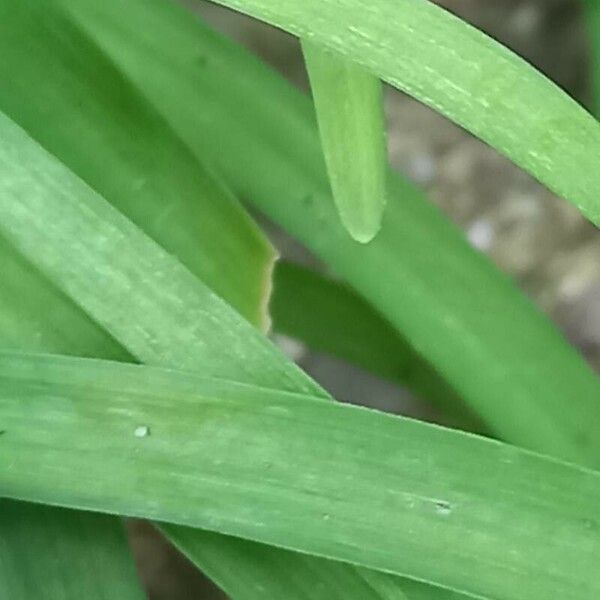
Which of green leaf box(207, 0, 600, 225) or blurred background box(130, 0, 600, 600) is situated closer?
green leaf box(207, 0, 600, 225)

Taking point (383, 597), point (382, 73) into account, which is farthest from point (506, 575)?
point (382, 73)

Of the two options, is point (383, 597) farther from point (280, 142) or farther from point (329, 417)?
point (280, 142)

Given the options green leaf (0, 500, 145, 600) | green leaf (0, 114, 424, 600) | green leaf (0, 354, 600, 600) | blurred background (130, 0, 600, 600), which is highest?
blurred background (130, 0, 600, 600)

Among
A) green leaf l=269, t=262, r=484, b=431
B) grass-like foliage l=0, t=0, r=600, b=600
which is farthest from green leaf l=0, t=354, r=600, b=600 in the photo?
green leaf l=269, t=262, r=484, b=431

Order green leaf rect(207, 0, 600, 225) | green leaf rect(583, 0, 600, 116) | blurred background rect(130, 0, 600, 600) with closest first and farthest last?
green leaf rect(207, 0, 600, 225) < green leaf rect(583, 0, 600, 116) < blurred background rect(130, 0, 600, 600)

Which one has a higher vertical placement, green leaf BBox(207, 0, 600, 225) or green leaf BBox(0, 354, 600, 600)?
green leaf BBox(207, 0, 600, 225)

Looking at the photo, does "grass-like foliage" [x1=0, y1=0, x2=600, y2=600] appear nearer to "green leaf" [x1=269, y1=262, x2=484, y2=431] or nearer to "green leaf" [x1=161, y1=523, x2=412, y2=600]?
"green leaf" [x1=161, y1=523, x2=412, y2=600]
